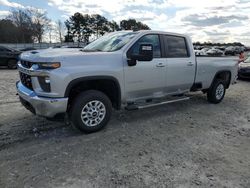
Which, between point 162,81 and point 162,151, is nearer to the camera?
point 162,151

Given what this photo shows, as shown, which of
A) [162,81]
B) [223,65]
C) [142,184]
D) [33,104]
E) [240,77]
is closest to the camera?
[142,184]

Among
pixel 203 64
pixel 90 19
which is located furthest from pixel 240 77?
pixel 90 19

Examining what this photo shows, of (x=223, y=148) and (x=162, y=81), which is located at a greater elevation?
(x=162, y=81)

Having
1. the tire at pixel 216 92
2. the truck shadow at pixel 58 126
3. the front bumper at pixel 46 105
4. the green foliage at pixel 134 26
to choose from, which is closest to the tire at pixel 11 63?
the green foliage at pixel 134 26

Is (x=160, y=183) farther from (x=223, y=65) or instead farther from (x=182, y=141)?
(x=223, y=65)

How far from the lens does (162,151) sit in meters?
4.50

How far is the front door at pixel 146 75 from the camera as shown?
18.0 ft

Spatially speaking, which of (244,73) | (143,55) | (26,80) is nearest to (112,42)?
(143,55)

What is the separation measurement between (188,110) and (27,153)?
4255 mm

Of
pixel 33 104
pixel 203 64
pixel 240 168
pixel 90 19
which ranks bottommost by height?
pixel 240 168

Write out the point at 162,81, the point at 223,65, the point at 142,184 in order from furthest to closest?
1. the point at 223,65
2. the point at 162,81
3. the point at 142,184

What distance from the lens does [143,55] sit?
524 centimetres

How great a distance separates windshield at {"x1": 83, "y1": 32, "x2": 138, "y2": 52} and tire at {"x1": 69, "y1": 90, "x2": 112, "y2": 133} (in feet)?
3.51

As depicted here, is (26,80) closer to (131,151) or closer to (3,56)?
(131,151)
